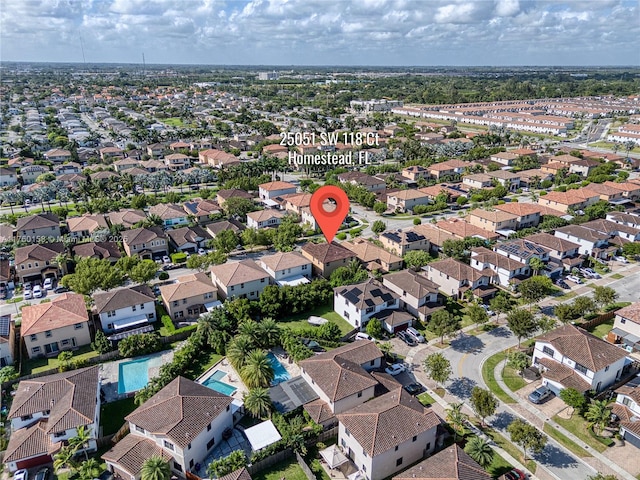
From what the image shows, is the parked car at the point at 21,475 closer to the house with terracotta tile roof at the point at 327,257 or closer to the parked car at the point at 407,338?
the parked car at the point at 407,338

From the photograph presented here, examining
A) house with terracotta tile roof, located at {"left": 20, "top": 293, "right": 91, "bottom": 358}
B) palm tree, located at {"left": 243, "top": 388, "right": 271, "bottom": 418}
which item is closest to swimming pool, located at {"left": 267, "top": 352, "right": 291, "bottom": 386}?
palm tree, located at {"left": 243, "top": 388, "right": 271, "bottom": 418}

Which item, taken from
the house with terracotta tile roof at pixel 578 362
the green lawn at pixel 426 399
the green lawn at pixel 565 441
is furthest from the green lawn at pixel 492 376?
the green lawn at pixel 426 399

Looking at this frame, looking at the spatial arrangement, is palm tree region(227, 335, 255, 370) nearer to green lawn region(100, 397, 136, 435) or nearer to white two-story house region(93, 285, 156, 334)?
green lawn region(100, 397, 136, 435)

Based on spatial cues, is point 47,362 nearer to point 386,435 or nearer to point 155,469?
point 155,469

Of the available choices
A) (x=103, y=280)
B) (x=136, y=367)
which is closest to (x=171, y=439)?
(x=136, y=367)

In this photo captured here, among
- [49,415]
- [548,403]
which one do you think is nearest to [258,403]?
[49,415]

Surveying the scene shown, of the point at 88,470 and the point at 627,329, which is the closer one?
the point at 88,470
